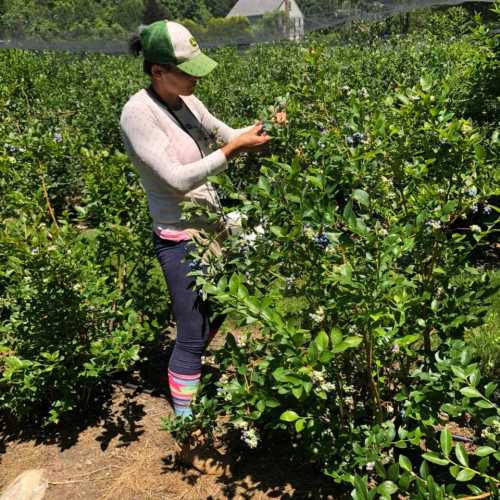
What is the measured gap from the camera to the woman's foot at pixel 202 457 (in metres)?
2.39

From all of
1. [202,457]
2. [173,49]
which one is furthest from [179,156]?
[202,457]

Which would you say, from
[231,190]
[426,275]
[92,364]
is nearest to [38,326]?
[92,364]

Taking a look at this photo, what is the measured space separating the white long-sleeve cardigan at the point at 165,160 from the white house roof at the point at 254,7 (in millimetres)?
78991

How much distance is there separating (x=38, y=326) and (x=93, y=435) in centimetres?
57

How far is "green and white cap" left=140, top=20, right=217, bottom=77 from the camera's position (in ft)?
7.00

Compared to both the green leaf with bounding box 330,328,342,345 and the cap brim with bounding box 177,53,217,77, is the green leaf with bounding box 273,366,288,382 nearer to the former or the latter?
the green leaf with bounding box 330,328,342,345

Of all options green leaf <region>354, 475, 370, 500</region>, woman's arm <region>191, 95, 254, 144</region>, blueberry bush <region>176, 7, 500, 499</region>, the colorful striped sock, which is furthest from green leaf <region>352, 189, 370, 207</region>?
the colorful striped sock

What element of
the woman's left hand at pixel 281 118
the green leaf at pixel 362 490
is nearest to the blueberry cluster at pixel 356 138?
→ the woman's left hand at pixel 281 118

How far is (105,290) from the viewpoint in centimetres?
261

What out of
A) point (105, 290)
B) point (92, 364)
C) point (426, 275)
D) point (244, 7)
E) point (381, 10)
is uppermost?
point (426, 275)

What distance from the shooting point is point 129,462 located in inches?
100

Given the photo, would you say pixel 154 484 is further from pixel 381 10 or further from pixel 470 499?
pixel 381 10

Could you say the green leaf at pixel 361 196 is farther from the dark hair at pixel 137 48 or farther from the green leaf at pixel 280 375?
the dark hair at pixel 137 48

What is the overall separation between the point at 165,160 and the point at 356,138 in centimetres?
68
